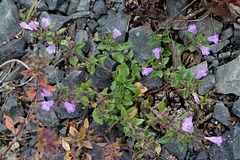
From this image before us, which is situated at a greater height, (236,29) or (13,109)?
(236,29)

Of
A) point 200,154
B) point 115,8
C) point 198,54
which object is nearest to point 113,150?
point 200,154

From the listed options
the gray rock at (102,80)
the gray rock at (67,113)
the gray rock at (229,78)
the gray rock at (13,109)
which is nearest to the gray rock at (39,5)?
the gray rock at (102,80)

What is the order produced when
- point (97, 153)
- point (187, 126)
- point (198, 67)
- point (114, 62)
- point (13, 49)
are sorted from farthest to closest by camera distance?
point (13, 49) → point (114, 62) → point (198, 67) → point (97, 153) → point (187, 126)

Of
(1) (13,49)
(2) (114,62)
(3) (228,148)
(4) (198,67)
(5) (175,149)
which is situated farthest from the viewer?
(1) (13,49)

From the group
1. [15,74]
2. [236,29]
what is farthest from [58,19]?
[236,29]

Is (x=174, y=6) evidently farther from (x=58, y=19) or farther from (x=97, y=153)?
(x=97, y=153)

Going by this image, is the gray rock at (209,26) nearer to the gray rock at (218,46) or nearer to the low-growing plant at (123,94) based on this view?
the gray rock at (218,46)
